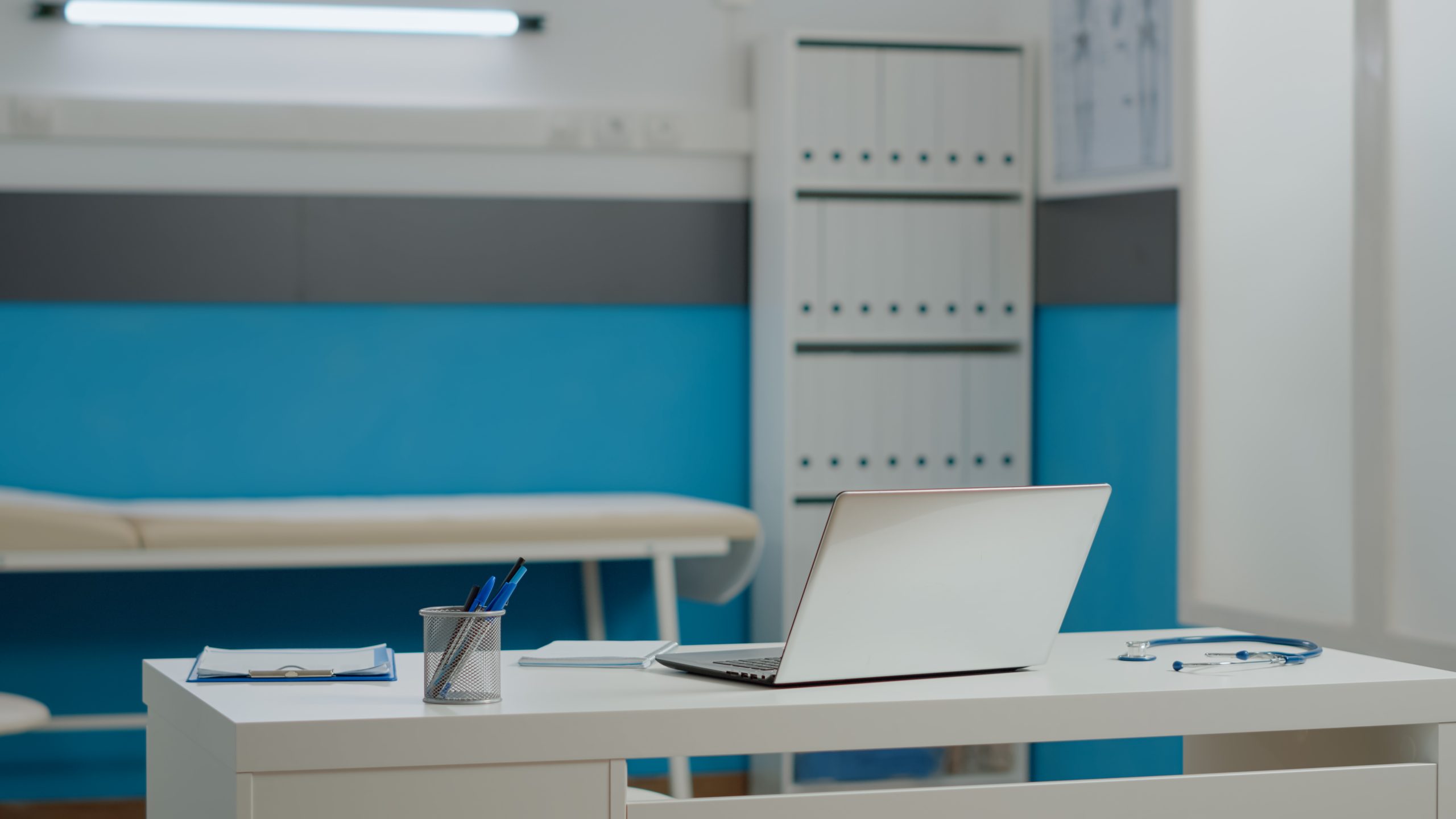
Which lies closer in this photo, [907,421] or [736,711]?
[736,711]

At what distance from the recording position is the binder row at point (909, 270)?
3152mm

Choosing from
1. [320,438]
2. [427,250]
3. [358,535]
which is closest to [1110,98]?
[427,250]

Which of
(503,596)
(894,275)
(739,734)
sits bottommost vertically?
(739,734)

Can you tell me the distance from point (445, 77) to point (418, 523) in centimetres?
114

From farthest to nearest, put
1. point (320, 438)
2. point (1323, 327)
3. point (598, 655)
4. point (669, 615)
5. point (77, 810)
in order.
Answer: point (320, 438) < point (77, 810) < point (669, 615) < point (1323, 327) < point (598, 655)

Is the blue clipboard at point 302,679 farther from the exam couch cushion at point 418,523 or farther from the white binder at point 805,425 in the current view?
the white binder at point 805,425

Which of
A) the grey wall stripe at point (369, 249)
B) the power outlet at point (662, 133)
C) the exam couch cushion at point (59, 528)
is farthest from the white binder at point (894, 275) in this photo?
the exam couch cushion at point (59, 528)

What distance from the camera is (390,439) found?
10.6 feet

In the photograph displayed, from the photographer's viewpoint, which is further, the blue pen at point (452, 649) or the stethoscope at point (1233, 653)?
the stethoscope at point (1233, 653)

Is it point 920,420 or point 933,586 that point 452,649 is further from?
point 920,420

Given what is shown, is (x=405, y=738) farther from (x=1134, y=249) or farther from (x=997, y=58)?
(x=997, y=58)

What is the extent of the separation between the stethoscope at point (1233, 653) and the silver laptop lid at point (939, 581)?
114mm

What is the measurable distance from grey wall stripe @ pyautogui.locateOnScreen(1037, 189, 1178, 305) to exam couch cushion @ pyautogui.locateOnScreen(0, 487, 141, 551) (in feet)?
6.28

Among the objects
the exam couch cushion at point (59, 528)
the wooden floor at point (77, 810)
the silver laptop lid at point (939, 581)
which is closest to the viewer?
the silver laptop lid at point (939, 581)
